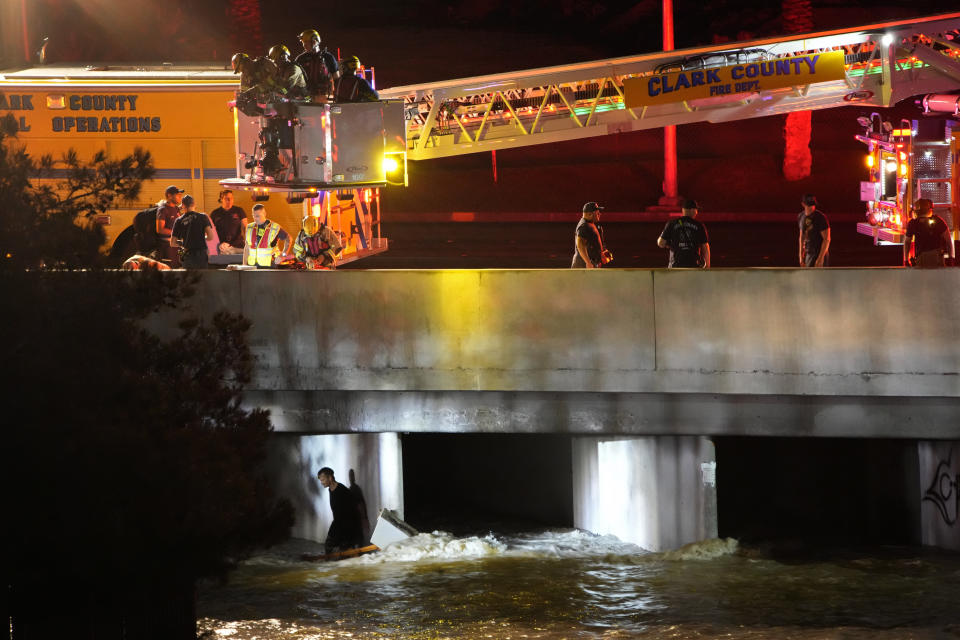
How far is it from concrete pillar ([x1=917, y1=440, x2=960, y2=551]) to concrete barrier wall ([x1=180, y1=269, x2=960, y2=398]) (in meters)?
1.40

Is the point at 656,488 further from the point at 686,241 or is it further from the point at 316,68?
the point at 316,68

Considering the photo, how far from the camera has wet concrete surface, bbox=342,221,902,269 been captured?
66.0 feet

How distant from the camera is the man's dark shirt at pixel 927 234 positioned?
524 inches

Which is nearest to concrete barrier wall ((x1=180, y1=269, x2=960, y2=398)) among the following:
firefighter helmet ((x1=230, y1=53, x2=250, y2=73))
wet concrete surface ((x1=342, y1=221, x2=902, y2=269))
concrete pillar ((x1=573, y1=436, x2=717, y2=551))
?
concrete pillar ((x1=573, y1=436, x2=717, y2=551))

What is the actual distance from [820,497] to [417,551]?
478 cm

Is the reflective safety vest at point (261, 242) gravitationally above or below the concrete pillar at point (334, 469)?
above

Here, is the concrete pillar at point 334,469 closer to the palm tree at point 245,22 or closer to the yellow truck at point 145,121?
the yellow truck at point 145,121

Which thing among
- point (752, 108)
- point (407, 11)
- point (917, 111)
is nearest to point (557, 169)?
point (917, 111)

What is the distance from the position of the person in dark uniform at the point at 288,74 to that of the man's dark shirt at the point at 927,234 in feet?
23.5

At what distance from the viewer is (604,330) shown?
11.2m

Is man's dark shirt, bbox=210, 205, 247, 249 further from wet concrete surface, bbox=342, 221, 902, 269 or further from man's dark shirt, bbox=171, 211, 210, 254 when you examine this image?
wet concrete surface, bbox=342, 221, 902, 269

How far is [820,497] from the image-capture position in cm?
1411

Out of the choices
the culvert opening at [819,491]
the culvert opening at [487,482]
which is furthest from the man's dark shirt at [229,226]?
the culvert opening at [819,491]

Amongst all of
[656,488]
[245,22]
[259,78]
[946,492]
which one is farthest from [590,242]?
[245,22]
